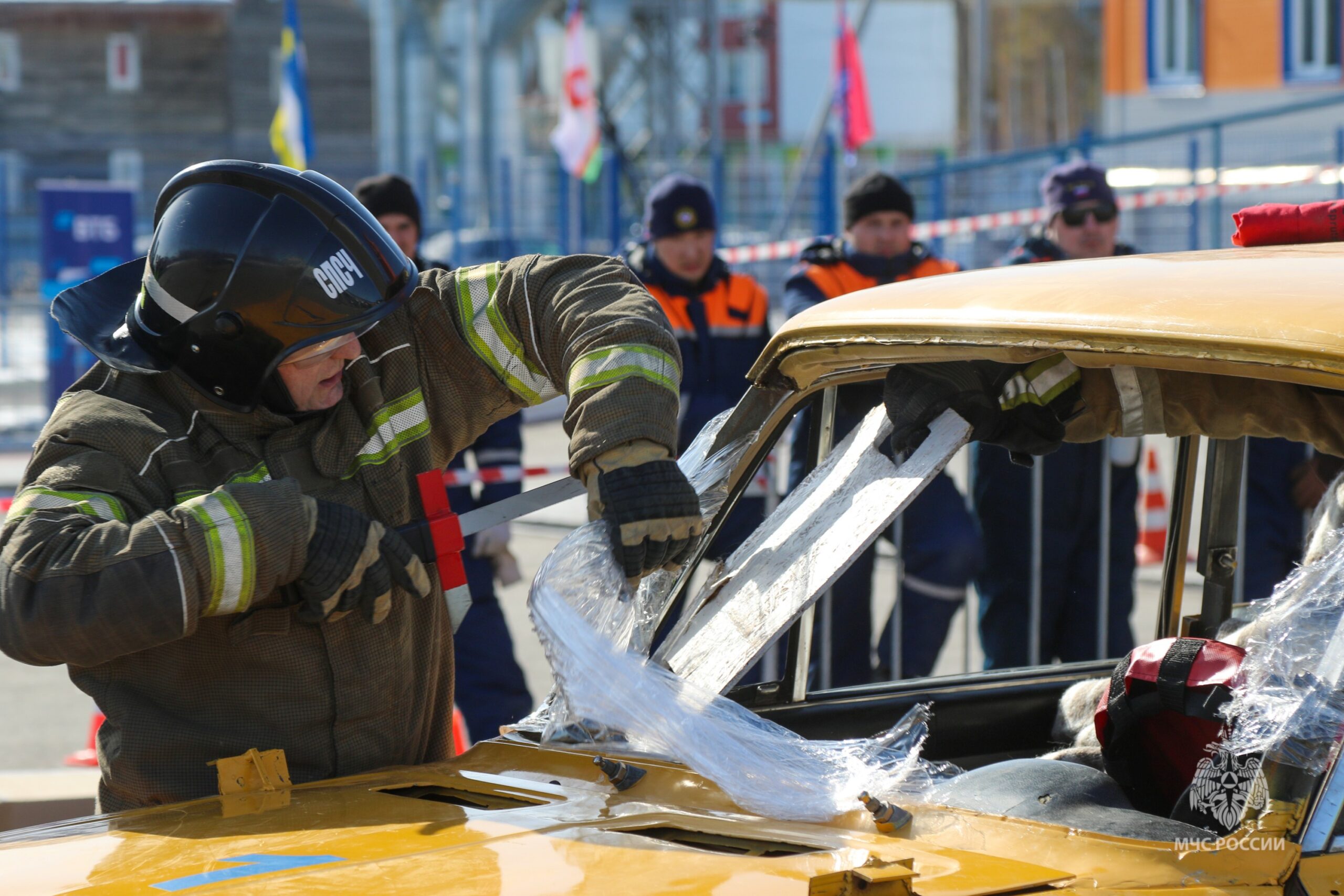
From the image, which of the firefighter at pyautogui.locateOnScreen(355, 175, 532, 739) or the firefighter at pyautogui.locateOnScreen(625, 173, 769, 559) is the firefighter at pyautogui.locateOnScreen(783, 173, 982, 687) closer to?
the firefighter at pyautogui.locateOnScreen(625, 173, 769, 559)

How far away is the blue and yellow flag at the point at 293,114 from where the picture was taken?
12.1 m

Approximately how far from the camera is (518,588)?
7293mm

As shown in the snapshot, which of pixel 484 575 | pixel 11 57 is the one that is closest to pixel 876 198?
pixel 484 575

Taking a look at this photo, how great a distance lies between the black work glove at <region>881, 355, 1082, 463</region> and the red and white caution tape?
787 cm

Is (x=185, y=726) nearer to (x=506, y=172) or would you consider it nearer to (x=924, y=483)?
(x=924, y=483)

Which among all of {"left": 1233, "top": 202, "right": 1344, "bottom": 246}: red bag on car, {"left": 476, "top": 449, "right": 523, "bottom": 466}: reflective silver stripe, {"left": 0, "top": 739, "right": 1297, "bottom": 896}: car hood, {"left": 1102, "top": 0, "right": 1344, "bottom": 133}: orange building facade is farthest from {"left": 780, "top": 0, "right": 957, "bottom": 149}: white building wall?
{"left": 0, "top": 739, "right": 1297, "bottom": 896}: car hood

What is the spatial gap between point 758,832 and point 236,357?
1.04m

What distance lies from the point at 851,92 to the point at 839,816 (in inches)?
552

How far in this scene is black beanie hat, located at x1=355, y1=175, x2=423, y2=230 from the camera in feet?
17.0

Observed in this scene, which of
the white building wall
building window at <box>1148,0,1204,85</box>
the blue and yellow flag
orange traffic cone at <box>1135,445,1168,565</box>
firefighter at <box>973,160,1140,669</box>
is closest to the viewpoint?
firefighter at <box>973,160,1140,669</box>

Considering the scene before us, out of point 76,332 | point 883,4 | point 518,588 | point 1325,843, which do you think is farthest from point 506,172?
point 883,4

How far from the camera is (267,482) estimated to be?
2.07m

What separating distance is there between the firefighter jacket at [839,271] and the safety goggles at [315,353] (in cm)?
308

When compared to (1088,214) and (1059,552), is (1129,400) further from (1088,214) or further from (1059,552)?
(1088,214)
